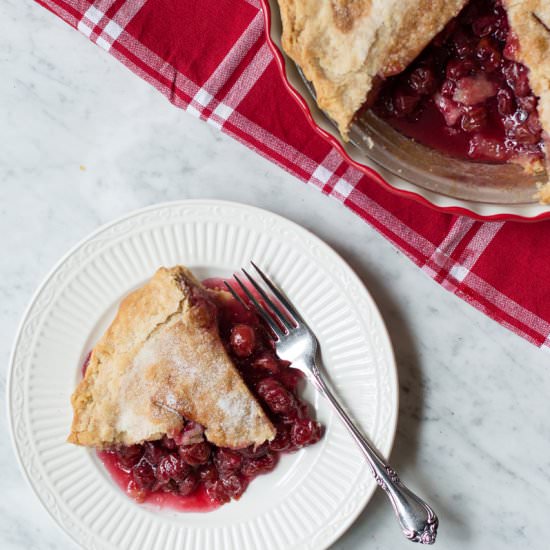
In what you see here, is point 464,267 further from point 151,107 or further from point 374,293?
point 151,107

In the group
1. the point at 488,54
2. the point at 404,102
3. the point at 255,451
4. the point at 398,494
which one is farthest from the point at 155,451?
the point at 488,54

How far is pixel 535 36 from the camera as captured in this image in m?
1.97

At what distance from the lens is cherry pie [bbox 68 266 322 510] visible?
7.28 feet

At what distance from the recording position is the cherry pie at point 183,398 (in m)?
2.22

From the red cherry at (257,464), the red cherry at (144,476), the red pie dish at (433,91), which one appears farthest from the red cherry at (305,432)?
the red pie dish at (433,91)

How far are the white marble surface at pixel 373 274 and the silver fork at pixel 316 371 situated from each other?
14 centimetres

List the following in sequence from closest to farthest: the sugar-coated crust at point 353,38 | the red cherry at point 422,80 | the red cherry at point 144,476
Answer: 1. the sugar-coated crust at point 353,38
2. the red cherry at point 422,80
3. the red cherry at point 144,476

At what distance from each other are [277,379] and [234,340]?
194 mm

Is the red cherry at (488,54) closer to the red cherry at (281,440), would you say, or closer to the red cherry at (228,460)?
the red cherry at (281,440)

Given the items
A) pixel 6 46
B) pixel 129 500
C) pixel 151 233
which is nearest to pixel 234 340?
pixel 151 233

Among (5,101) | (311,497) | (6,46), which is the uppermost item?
(6,46)

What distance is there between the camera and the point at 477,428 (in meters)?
2.39

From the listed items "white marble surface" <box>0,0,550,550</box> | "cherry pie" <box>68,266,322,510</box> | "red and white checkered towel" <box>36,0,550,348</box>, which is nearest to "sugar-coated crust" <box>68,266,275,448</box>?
"cherry pie" <box>68,266,322,510</box>

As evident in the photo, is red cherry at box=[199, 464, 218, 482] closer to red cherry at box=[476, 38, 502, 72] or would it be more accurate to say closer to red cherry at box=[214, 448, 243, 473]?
red cherry at box=[214, 448, 243, 473]
